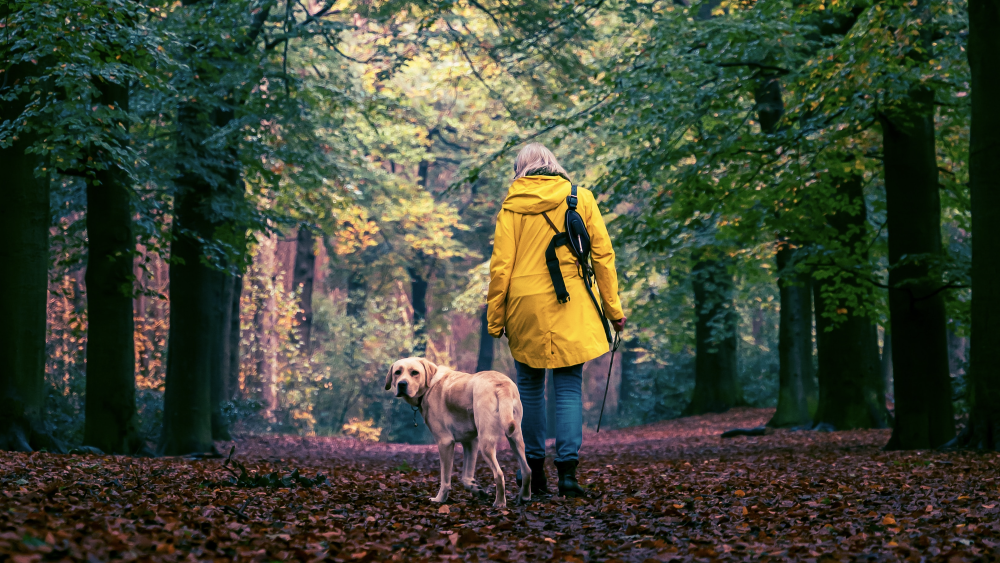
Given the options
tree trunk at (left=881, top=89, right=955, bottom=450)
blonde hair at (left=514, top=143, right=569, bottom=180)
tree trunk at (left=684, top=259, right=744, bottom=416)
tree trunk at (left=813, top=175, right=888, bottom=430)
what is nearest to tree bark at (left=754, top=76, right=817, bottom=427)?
tree trunk at (left=813, top=175, right=888, bottom=430)

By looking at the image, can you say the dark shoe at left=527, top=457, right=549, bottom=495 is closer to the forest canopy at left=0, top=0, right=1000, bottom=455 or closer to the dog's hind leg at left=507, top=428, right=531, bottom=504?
the dog's hind leg at left=507, top=428, right=531, bottom=504

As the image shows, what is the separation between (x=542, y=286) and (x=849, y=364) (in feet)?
31.0

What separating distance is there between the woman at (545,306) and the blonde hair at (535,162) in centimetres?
1

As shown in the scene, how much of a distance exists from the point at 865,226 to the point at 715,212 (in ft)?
9.47

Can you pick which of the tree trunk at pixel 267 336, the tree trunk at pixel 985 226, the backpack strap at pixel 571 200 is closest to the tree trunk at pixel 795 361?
→ the tree trunk at pixel 985 226

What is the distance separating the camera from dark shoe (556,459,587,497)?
5344 millimetres

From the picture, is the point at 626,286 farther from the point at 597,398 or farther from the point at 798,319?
the point at 597,398

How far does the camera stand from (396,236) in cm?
2853

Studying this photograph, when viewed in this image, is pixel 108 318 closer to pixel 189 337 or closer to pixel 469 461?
pixel 189 337

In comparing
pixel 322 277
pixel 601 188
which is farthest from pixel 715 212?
pixel 322 277

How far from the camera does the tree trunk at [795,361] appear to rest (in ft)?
52.7

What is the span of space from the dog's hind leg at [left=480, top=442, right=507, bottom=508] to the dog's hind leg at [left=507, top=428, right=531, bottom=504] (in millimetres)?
115

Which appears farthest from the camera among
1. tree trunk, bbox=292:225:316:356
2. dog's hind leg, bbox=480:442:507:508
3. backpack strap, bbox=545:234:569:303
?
tree trunk, bbox=292:225:316:356

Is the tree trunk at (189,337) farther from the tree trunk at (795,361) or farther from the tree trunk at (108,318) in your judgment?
the tree trunk at (795,361)
